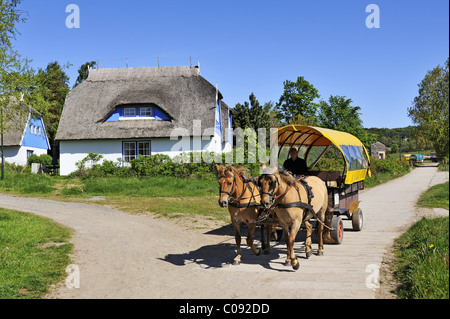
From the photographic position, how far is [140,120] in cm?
2841

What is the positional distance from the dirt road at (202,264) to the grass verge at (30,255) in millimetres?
351

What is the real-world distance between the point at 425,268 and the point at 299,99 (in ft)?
150

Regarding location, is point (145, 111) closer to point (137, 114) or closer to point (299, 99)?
point (137, 114)

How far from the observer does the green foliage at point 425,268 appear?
521cm

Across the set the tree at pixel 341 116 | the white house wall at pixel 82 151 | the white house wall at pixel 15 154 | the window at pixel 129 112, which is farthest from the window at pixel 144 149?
the tree at pixel 341 116

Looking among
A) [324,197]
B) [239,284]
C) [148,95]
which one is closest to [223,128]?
[148,95]

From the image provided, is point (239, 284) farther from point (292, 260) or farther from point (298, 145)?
point (298, 145)

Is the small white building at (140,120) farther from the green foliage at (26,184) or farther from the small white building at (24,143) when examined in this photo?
the small white building at (24,143)

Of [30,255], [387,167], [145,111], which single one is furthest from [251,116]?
[30,255]

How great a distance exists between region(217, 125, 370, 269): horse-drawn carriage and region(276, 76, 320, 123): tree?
128 feet

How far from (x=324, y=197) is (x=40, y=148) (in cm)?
3713

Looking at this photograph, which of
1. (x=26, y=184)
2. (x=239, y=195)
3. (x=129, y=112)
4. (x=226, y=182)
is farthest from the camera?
(x=129, y=112)

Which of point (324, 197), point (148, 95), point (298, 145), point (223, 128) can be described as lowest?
point (324, 197)
